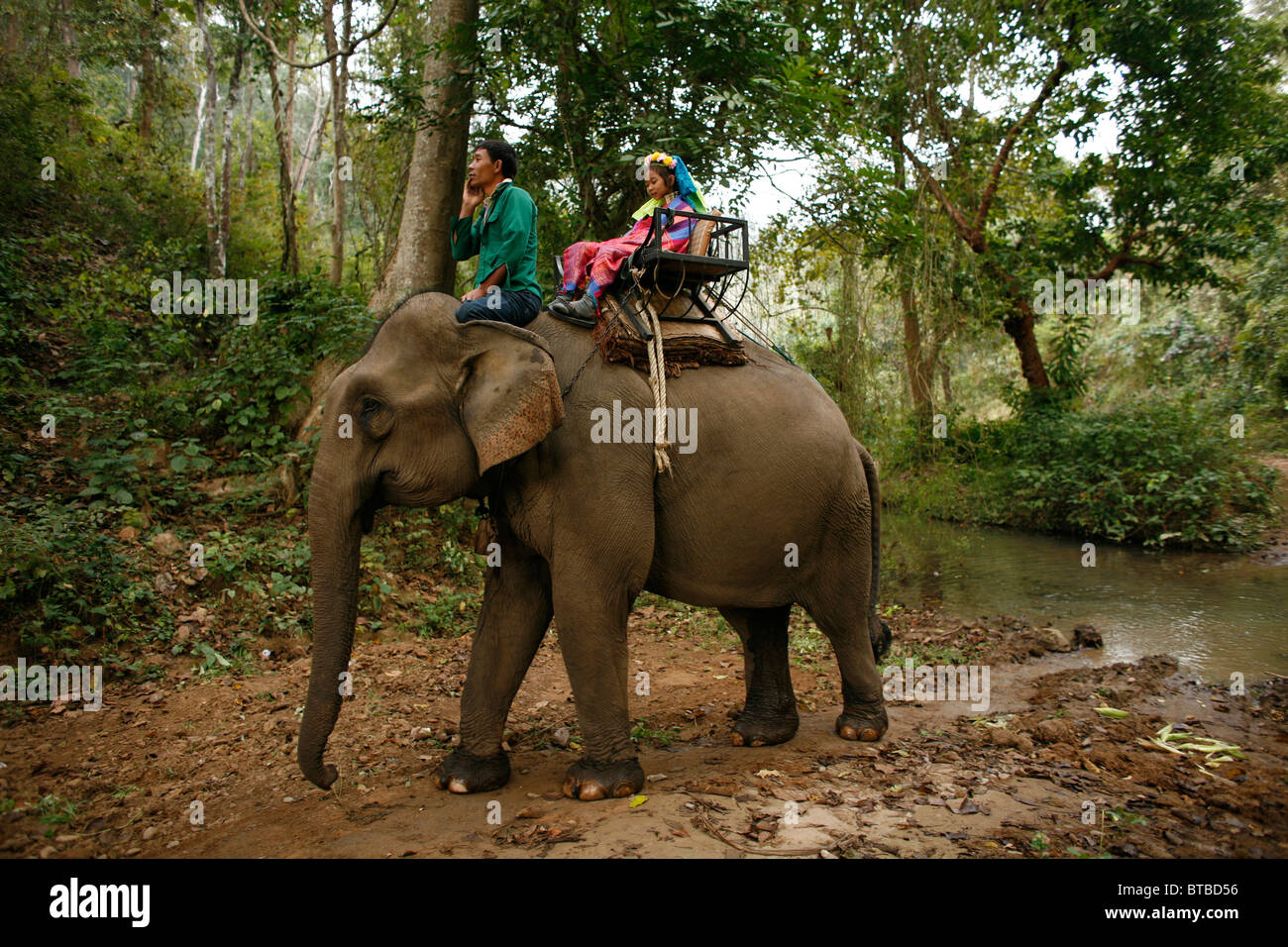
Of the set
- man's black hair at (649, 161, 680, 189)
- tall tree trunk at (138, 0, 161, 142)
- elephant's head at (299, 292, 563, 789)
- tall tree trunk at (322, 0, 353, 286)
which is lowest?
elephant's head at (299, 292, 563, 789)

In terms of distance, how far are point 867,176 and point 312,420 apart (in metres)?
7.39

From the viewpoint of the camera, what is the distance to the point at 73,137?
612 inches

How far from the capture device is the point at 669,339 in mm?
5227

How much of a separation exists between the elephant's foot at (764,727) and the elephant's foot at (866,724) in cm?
35

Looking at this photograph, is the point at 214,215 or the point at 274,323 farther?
the point at 214,215

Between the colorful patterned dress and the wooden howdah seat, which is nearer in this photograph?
the wooden howdah seat

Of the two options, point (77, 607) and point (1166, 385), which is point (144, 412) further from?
point (1166, 385)

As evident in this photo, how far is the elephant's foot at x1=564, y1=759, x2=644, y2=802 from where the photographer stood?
4.64 m

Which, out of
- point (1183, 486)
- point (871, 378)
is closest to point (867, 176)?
point (871, 378)

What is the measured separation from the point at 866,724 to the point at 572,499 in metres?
2.59

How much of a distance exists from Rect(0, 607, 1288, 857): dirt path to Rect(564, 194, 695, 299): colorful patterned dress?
298 centimetres

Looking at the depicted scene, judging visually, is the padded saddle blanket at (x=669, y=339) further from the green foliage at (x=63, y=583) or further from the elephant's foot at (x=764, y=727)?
the green foliage at (x=63, y=583)

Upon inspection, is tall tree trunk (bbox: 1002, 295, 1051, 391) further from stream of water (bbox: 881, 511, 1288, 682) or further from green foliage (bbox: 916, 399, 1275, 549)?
stream of water (bbox: 881, 511, 1288, 682)

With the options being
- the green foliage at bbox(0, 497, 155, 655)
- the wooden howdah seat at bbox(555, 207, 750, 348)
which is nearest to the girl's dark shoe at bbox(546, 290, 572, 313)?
the wooden howdah seat at bbox(555, 207, 750, 348)
